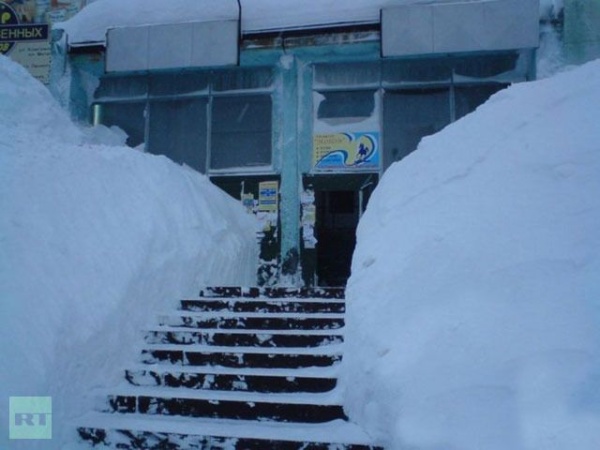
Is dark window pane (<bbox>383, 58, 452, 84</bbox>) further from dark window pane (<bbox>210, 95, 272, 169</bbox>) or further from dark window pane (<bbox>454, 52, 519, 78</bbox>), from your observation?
dark window pane (<bbox>210, 95, 272, 169</bbox>)

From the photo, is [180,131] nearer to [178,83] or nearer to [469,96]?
[178,83]

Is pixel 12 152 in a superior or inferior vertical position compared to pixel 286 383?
superior

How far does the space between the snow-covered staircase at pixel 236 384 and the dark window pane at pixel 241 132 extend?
19.8ft

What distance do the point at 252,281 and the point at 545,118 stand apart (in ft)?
20.8

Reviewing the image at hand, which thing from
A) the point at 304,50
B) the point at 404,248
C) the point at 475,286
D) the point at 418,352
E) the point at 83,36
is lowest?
the point at 418,352

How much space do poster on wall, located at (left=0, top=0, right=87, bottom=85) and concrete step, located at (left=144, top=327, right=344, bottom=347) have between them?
10.1 metres

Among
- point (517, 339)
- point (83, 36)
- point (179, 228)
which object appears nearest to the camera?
point (517, 339)

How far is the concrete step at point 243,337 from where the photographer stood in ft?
13.4

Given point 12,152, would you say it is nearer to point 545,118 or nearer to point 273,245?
point 545,118

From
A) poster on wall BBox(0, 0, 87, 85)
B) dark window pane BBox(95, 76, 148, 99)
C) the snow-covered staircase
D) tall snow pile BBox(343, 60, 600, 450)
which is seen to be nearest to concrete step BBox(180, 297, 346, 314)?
the snow-covered staircase

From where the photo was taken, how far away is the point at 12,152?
405cm

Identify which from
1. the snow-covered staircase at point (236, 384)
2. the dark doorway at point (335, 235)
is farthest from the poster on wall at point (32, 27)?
the snow-covered staircase at point (236, 384)

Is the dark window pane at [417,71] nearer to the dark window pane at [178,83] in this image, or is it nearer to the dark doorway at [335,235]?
the dark doorway at [335,235]

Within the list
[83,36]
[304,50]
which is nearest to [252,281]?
[304,50]
